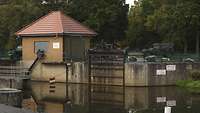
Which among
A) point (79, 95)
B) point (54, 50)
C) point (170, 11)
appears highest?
point (170, 11)

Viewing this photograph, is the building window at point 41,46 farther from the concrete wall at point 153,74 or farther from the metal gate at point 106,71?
the concrete wall at point 153,74

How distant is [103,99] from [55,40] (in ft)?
45.7

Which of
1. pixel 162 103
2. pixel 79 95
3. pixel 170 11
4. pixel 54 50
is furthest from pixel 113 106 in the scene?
pixel 170 11

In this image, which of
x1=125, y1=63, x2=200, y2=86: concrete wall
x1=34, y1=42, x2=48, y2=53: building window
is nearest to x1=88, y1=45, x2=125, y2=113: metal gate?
x1=125, y1=63, x2=200, y2=86: concrete wall

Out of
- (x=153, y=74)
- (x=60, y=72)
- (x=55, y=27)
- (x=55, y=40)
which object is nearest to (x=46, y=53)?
(x=55, y=40)

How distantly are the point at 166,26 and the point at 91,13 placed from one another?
1259cm

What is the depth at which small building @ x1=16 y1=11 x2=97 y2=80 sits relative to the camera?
52.1 meters

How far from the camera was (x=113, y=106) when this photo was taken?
1368 inches

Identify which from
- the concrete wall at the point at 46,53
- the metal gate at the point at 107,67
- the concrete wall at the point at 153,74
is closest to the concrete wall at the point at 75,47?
the concrete wall at the point at 46,53

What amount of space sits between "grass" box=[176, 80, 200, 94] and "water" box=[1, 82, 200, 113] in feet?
2.96

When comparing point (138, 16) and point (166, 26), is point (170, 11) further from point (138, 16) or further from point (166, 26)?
point (138, 16)

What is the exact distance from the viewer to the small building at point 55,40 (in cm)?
5209

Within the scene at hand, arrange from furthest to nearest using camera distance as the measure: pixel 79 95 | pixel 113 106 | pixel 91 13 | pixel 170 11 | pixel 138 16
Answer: pixel 138 16
pixel 91 13
pixel 170 11
pixel 79 95
pixel 113 106

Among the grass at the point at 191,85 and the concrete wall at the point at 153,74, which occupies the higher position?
the concrete wall at the point at 153,74
